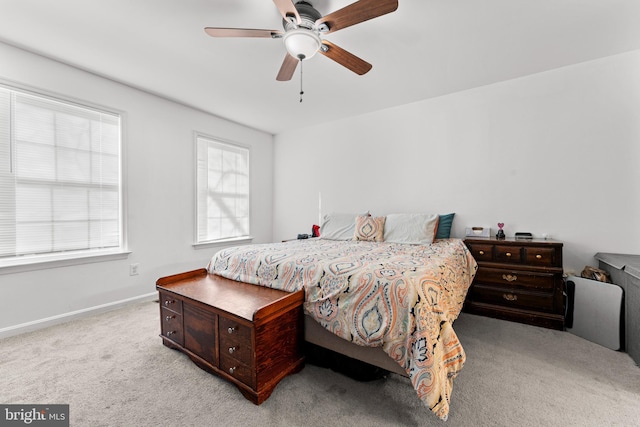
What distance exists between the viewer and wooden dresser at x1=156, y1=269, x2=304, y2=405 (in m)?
1.49

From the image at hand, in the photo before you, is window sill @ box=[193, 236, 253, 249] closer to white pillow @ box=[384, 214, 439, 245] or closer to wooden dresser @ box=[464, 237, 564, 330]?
white pillow @ box=[384, 214, 439, 245]

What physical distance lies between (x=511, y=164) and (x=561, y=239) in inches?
35.7

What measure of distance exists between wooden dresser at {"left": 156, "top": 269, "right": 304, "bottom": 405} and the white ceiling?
1990 millimetres

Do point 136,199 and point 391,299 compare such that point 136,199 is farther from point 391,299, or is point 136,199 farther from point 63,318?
point 391,299

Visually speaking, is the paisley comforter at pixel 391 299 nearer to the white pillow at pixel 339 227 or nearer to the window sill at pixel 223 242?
the white pillow at pixel 339 227

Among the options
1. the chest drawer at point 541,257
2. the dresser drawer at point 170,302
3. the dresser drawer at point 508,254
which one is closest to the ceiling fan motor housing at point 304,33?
the dresser drawer at point 170,302

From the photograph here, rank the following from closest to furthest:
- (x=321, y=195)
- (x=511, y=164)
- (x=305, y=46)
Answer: (x=305, y=46) → (x=511, y=164) → (x=321, y=195)

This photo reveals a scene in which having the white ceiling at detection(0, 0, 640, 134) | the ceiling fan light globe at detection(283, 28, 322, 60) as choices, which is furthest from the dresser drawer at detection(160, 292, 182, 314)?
the white ceiling at detection(0, 0, 640, 134)

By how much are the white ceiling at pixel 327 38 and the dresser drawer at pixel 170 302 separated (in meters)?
2.06

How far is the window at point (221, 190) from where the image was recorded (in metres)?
3.78

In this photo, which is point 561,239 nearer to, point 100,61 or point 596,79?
point 596,79

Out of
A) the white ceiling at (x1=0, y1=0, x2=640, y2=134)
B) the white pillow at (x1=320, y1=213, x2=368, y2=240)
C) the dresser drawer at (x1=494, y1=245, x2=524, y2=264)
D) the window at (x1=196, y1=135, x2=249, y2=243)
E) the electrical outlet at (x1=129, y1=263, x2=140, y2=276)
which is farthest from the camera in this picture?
the window at (x1=196, y1=135, x2=249, y2=243)

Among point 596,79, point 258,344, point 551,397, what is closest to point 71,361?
point 258,344

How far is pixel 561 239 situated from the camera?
2709 mm
